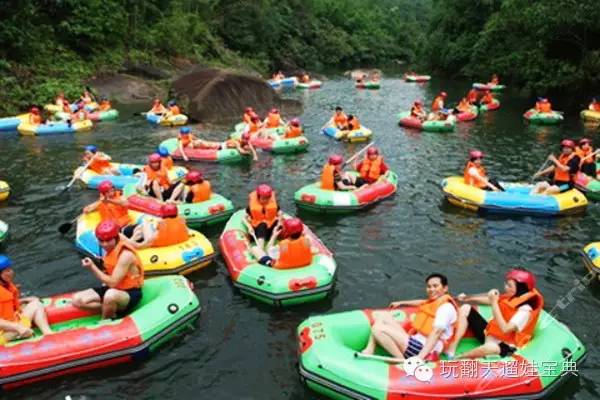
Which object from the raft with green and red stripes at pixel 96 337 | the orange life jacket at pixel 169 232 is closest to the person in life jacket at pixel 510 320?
the raft with green and red stripes at pixel 96 337

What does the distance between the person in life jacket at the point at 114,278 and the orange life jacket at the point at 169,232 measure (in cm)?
162

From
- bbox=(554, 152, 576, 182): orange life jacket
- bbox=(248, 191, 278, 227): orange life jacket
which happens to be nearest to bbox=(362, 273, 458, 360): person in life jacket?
bbox=(248, 191, 278, 227): orange life jacket

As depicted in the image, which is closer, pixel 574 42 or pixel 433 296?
pixel 433 296

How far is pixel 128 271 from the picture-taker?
663cm

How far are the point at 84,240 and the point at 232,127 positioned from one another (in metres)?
12.6

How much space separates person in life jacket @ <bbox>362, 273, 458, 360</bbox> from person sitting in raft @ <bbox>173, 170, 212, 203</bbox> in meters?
5.54

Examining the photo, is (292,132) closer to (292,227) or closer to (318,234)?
(318,234)

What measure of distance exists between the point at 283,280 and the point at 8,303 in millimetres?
3321

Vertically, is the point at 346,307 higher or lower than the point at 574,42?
lower

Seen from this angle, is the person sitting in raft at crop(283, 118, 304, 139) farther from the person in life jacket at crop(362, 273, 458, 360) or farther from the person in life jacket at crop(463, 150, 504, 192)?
the person in life jacket at crop(362, 273, 458, 360)

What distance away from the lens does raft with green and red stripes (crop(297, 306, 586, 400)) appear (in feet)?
17.9

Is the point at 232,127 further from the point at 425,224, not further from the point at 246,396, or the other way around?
the point at 246,396

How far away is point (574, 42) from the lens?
81.6ft

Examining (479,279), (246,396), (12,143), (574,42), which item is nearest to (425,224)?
(479,279)
